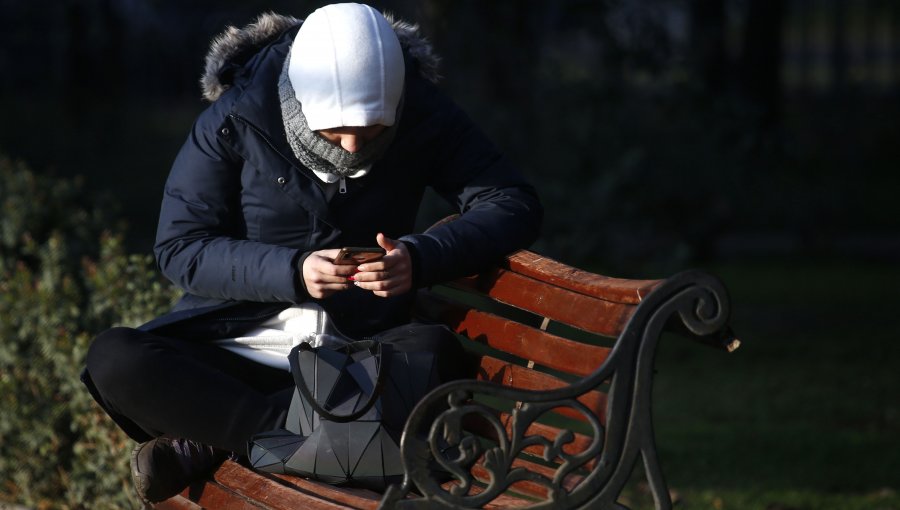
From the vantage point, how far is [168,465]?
9.41 feet

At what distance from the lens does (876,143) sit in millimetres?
13867

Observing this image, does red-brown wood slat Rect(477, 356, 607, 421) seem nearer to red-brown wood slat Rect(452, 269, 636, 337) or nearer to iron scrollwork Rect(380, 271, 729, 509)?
red-brown wood slat Rect(452, 269, 636, 337)

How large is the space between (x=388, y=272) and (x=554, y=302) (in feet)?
1.18

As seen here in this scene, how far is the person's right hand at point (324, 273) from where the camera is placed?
9.04 ft

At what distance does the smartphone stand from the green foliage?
1260 mm

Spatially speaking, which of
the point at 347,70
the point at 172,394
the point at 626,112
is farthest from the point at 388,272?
the point at 626,112

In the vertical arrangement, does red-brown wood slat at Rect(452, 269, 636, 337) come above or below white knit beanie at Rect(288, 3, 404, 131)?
below

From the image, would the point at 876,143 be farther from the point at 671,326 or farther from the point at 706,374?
the point at 671,326

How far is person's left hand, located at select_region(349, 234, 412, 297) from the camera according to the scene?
2.77 metres

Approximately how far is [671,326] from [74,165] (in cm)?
940

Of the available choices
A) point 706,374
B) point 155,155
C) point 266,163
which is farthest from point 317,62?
point 155,155

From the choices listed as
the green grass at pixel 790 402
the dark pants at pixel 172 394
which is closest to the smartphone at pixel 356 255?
the dark pants at pixel 172 394

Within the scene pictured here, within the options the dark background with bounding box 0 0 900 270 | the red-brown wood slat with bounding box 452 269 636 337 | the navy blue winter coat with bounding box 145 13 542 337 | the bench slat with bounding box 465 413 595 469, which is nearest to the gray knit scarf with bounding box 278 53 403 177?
the navy blue winter coat with bounding box 145 13 542 337

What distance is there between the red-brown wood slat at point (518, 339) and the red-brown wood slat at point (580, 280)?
11cm
